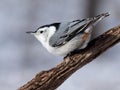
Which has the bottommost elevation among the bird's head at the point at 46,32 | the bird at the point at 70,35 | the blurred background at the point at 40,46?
the bird at the point at 70,35

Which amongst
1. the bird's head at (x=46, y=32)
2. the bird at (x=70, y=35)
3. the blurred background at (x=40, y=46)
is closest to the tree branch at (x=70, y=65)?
the bird at (x=70, y=35)

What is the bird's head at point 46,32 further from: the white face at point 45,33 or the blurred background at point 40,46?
the blurred background at point 40,46

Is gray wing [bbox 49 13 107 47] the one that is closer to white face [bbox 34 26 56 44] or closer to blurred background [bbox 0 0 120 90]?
white face [bbox 34 26 56 44]

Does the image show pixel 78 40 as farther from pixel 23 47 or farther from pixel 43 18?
pixel 43 18

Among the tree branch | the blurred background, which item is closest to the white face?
the tree branch

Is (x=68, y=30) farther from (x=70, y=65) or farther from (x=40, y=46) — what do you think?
(x=40, y=46)

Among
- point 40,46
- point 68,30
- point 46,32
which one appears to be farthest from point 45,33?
point 40,46

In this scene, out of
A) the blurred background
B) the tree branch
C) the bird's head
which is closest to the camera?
the tree branch
